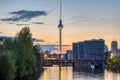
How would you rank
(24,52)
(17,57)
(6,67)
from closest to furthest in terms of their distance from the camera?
(6,67) < (17,57) < (24,52)

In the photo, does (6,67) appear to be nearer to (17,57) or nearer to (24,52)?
(17,57)

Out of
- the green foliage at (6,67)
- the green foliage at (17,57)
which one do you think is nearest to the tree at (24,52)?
the green foliage at (17,57)

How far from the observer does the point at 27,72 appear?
421 feet

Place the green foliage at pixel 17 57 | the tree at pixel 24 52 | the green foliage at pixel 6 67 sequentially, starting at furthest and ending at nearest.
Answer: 1. the tree at pixel 24 52
2. the green foliage at pixel 17 57
3. the green foliage at pixel 6 67

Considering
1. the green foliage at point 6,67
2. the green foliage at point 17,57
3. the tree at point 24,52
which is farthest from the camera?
the tree at point 24,52

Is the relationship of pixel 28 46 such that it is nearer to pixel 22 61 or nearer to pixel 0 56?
pixel 22 61

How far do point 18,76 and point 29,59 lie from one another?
16.2m

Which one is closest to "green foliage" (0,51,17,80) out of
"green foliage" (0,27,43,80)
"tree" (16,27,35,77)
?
"green foliage" (0,27,43,80)

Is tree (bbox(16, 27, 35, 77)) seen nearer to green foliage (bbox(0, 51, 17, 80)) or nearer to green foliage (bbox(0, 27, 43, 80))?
green foliage (bbox(0, 27, 43, 80))

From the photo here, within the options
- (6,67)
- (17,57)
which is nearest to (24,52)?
(17,57)

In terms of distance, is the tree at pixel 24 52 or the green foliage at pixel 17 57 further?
the tree at pixel 24 52

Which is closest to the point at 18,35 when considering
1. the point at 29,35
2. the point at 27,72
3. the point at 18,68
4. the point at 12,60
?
the point at 29,35

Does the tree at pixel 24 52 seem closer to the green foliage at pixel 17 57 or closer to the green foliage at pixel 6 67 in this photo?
the green foliage at pixel 17 57

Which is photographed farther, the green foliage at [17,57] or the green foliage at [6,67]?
the green foliage at [17,57]
